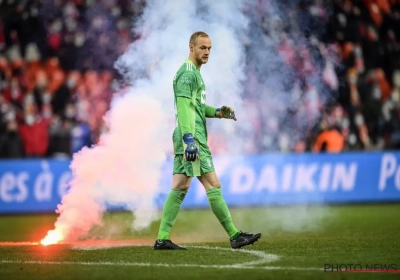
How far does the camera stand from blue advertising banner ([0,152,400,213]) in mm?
17500

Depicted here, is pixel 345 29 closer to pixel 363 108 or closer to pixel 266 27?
pixel 363 108

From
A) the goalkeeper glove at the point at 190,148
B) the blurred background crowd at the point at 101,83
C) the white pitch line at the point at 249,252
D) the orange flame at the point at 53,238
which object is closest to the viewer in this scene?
the white pitch line at the point at 249,252

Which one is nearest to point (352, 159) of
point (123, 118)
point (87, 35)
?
point (87, 35)

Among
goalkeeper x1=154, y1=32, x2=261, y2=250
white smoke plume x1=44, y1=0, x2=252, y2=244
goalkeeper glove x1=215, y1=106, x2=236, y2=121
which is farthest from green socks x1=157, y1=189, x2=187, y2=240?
white smoke plume x1=44, y1=0, x2=252, y2=244

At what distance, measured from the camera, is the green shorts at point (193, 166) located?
9.39m

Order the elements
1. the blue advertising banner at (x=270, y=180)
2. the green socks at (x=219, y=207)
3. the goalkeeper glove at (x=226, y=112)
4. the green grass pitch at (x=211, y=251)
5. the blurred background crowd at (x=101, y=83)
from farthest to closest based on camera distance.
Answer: the blurred background crowd at (x=101, y=83) < the blue advertising banner at (x=270, y=180) < the goalkeeper glove at (x=226, y=112) < the green socks at (x=219, y=207) < the green grass pitch at (x=211, y=251)

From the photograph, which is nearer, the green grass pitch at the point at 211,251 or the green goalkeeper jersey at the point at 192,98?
the green grass pitch at the point at 211,251

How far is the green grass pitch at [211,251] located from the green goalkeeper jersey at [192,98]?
1.27m

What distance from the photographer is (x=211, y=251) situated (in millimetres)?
9516

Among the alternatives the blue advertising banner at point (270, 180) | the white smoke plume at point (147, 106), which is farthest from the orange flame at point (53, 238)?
the blue advertising banner at point (270, 180)

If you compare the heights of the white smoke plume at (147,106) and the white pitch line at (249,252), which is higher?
the white smoke plume at (147,106)

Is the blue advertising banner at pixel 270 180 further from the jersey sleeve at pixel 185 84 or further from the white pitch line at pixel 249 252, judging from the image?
the jersey sleeve at pixel 185 84

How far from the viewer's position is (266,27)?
14.7 metres

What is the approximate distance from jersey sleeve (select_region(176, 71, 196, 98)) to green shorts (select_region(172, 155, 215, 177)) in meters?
0.73
